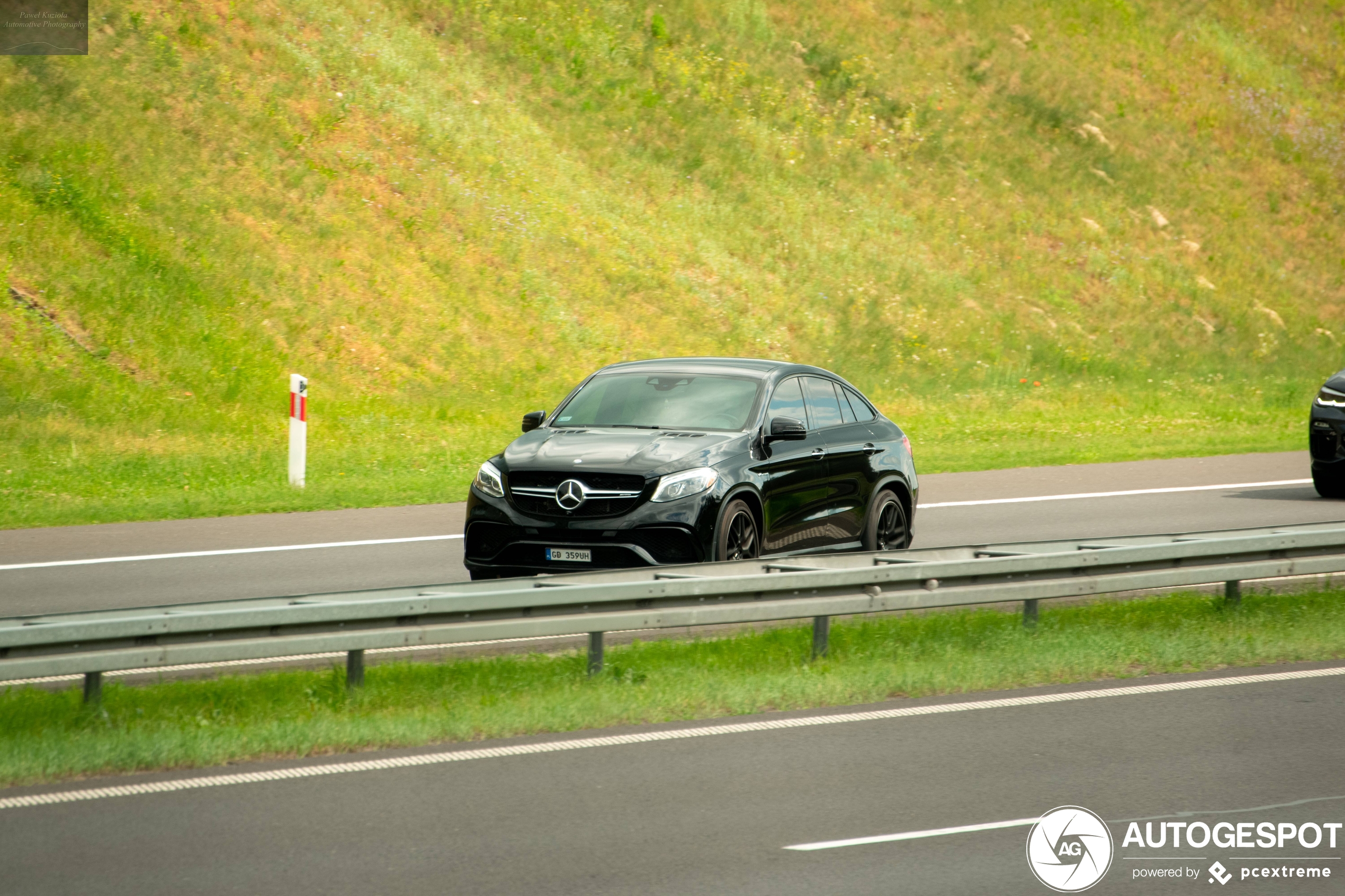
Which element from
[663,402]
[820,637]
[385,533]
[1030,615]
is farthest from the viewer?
[385,533]

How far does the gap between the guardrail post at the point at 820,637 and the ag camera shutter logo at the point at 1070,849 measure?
2905 mm

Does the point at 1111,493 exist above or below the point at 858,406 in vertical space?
below

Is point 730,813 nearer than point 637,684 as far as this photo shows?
Yes

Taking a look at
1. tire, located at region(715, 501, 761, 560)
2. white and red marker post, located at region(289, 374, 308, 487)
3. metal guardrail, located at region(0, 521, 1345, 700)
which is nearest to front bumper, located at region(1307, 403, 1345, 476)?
metal guardrail, located at region(0, 521, 1345, 700)

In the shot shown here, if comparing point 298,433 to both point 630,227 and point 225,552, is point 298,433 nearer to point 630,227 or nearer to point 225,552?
point 225,552

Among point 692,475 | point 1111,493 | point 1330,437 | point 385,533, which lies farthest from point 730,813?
point 1111,493

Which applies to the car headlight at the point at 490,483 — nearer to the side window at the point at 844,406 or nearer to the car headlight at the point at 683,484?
the car headlight at the point at 683,484

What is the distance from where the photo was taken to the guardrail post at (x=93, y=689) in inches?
302

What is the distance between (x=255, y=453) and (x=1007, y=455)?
10.5 m

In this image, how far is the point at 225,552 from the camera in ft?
45.0

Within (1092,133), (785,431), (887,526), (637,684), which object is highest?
(1092,133)

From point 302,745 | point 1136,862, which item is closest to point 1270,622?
point 1136,862

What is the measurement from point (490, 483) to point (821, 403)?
10.0 feet

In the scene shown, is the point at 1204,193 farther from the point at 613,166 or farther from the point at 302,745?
the point at 302,745
